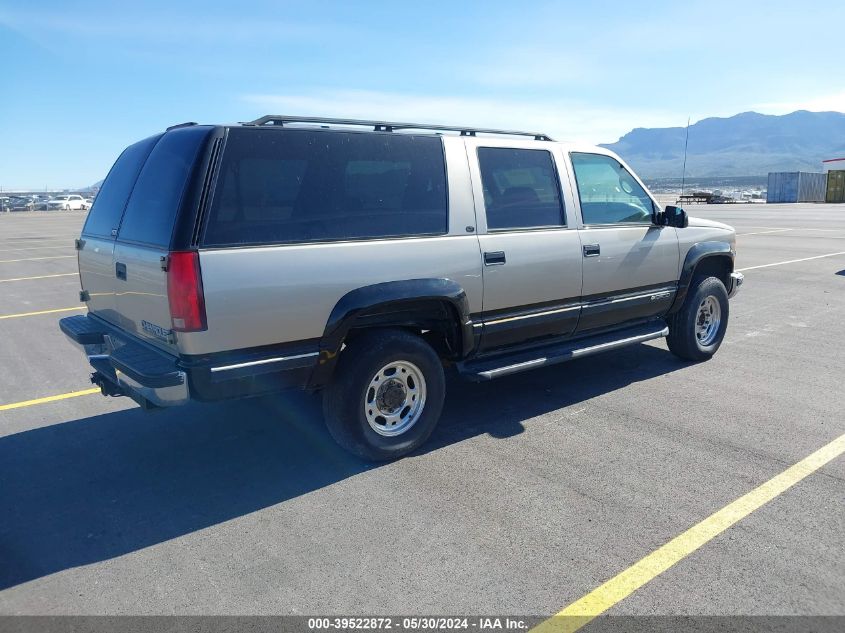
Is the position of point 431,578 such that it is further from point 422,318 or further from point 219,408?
point 219,408

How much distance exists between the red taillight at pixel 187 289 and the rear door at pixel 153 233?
85 mm

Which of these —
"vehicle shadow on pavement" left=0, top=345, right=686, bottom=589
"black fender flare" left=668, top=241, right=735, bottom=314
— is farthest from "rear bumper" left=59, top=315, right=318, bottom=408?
"black fender flare" left=668, top=241, right=735, bottom=314

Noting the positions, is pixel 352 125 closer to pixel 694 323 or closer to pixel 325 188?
pixel 325 188

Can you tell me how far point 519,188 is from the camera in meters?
4.75

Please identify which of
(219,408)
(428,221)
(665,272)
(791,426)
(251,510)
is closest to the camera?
(251,510)

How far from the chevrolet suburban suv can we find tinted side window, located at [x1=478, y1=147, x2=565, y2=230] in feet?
0.05

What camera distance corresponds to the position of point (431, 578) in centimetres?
295

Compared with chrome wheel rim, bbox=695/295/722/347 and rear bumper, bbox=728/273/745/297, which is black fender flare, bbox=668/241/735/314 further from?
rear bumper, bbox=728/273/745/297

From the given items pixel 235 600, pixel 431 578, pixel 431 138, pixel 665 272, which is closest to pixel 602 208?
pixel 665 272

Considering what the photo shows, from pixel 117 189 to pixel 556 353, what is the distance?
11.0 ft

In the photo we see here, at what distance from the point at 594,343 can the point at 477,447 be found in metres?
1.52

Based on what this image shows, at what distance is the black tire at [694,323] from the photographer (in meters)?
6.09

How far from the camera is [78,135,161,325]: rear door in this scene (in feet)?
13.8

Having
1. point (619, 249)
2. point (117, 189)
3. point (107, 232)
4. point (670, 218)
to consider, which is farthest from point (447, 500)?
point (670, 218)
